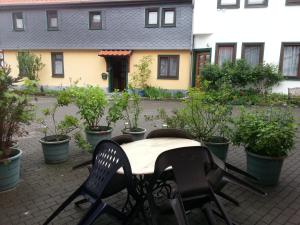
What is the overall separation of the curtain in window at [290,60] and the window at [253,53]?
1.08 meters

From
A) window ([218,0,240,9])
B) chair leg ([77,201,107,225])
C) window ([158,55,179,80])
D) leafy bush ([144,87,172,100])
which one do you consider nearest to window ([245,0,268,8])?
window ([218,0,240,9])

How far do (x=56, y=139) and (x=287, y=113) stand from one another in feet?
12.8

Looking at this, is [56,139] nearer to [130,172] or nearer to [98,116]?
[98,116]

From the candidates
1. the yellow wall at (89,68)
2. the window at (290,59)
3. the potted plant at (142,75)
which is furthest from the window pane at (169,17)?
the window at (290,59)

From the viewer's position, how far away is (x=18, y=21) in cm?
1819

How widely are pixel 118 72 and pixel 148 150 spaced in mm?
14930

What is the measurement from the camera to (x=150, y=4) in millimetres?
15461

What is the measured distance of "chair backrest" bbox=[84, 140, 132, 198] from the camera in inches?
99.7

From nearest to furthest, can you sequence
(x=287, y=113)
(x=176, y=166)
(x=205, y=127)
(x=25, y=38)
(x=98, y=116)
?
1. (x=176, y=166)
2. (x=287, y=113)
3. (x=205, y=127)
4. (x=98, y=116)
5. (x=25, y=38)

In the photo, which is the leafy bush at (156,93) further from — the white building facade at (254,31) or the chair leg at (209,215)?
the chair leg at (209,215)

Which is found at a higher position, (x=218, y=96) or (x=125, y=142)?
(x=218, y=96)

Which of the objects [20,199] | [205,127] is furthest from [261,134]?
[20,199]

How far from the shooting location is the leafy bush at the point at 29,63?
17188mm

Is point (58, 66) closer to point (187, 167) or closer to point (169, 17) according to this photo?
point (169, 17)
